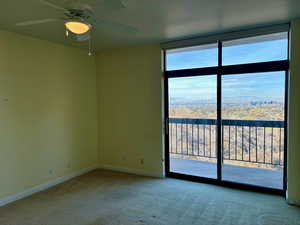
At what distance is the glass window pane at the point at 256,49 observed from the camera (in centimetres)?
304

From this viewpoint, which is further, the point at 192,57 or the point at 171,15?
the point at 192,57

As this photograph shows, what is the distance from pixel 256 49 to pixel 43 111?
360 centimetres

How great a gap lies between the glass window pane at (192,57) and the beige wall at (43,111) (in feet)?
5.79

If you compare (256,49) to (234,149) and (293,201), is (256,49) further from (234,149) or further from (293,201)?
(293,201)

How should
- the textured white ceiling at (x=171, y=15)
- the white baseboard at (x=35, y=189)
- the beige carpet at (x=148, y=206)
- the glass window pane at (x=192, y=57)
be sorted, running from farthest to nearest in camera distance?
the glass window pane at (x=192, y=57) → the white baseboard at (x=35, y=189) → the beige carpet at (x=148, y=206) → the textured white ceiling at (x=171, y=15)

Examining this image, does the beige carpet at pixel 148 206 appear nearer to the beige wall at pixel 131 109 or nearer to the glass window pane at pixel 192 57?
the beige wall at pixel 131 109

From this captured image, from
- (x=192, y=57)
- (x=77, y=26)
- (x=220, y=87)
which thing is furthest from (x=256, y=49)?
(x=77, y=26)

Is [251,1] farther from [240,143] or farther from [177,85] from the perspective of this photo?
[240,143]

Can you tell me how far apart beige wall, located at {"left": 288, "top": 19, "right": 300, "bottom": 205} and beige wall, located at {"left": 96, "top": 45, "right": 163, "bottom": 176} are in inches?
80.2

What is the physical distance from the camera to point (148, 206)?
9.43 feet

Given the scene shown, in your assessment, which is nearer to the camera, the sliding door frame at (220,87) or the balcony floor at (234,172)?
the sliding door frame at (220,87)

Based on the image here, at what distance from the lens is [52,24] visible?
9.16 feet

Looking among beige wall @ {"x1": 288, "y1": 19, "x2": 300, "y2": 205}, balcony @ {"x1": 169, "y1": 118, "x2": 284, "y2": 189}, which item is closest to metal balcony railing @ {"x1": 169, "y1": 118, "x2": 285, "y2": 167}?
balcony @ {"x1": 169, "y1": 118, "x2": 284, "y2": 189}

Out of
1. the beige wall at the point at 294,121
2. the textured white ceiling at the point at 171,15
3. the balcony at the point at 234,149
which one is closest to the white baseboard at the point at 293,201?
the beige wall at the point at 294,121
